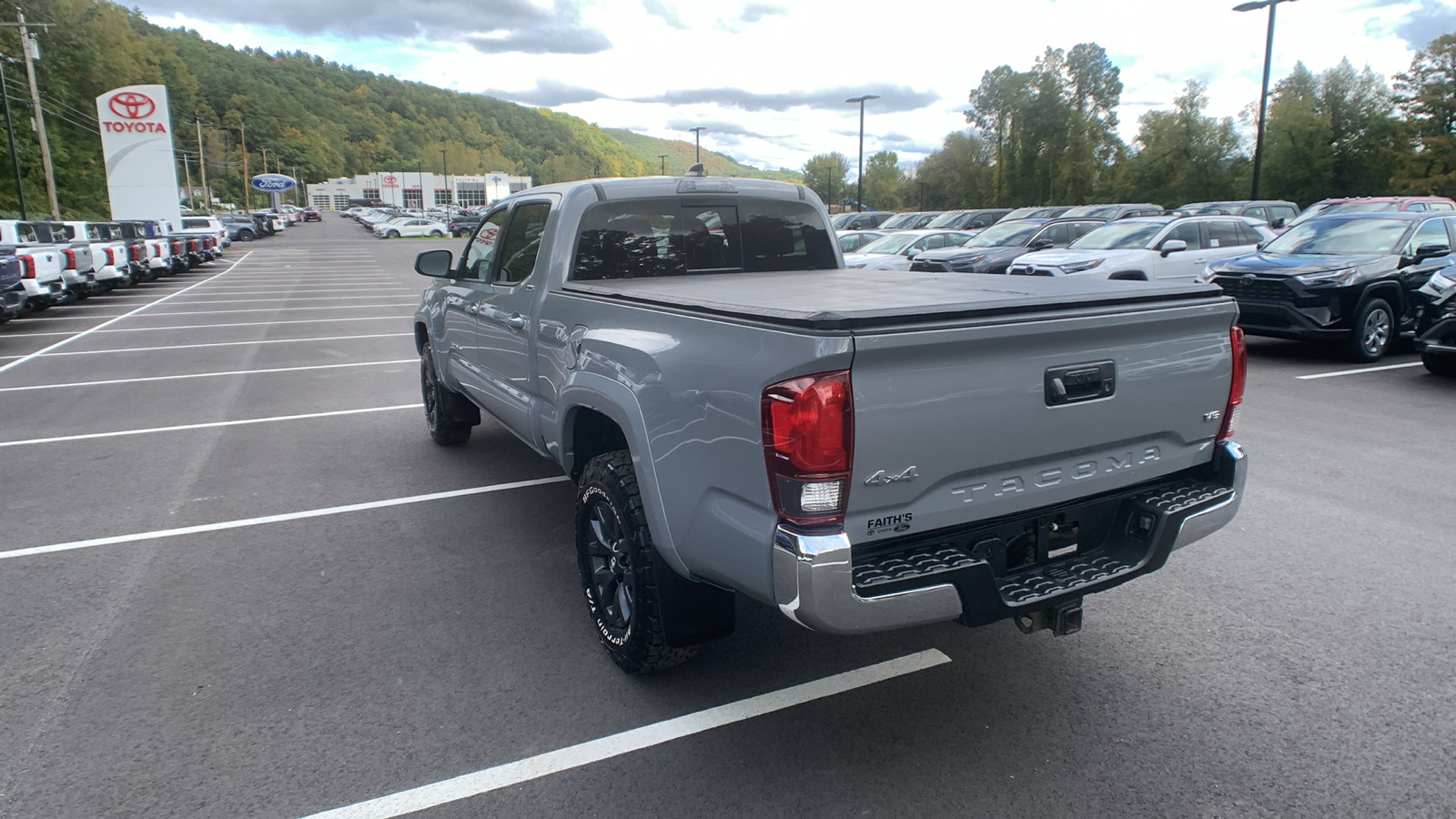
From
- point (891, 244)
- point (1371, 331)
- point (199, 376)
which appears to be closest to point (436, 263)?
point (199, 376)

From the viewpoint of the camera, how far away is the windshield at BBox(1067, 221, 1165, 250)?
555 inches

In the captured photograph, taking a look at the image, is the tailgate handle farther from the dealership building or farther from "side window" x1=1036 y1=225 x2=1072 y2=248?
the dealership building

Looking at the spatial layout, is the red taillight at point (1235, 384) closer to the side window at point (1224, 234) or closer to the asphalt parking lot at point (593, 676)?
the asphalt parking lot at point (593, 676)

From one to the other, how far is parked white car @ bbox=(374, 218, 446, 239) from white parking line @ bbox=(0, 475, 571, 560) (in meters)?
56.6

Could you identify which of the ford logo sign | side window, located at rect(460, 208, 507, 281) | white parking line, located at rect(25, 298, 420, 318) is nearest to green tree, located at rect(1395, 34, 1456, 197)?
white parking line, located at rect(25, 298, 420, 318)

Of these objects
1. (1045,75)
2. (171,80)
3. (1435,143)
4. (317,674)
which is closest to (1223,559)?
(317,674)

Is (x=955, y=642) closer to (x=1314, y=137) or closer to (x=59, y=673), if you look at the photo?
(x=59, y=673)

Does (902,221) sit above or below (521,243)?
above

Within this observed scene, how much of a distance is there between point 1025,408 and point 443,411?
5046 millimetres

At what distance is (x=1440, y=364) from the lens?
353 inches

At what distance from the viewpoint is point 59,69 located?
53.4m

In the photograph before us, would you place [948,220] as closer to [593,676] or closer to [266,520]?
[266,520]

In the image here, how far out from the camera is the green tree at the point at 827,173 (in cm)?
11128

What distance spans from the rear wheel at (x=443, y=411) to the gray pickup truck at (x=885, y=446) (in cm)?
287
